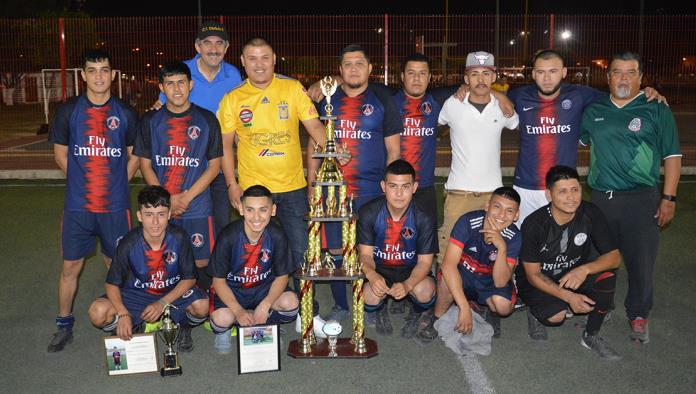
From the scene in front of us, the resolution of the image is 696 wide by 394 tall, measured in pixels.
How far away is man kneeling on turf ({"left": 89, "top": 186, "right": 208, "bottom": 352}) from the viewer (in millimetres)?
4707

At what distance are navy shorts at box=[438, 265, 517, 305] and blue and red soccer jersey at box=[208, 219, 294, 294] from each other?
4.31 ft

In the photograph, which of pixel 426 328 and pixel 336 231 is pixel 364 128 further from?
pixel 426 328

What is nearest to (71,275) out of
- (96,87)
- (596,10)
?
(96,87)

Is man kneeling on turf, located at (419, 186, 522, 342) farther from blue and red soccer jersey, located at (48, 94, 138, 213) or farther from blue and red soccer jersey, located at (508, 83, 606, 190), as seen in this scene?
blue and red soccer jersey, located at (48, 94, 138, 213)

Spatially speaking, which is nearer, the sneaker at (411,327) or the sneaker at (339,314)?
the sneaker at (411,327)

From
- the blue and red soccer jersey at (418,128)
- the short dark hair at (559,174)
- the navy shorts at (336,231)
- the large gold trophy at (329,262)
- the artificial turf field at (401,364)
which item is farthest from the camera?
the blue and red soccer jersey at (418,128)

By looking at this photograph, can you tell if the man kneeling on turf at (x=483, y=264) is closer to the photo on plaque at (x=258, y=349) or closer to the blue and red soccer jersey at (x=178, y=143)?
the photo on plaque at (x=258, y=349)

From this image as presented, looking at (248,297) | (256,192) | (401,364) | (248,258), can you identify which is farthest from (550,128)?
(248,297)

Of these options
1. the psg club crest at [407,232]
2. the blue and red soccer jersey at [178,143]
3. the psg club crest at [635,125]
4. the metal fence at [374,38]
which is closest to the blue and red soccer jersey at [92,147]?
the blue and red soccer jersey at [178,143]

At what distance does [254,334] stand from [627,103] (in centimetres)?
315

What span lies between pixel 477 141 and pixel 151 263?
269 centimetres

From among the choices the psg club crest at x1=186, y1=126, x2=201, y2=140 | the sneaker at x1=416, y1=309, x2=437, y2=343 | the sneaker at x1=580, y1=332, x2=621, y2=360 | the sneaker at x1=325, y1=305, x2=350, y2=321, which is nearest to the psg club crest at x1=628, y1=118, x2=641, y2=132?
the sneaker at x1=580, y1=332, x2=621, y2=360

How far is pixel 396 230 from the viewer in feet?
16.8

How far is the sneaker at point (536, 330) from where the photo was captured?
504cm
